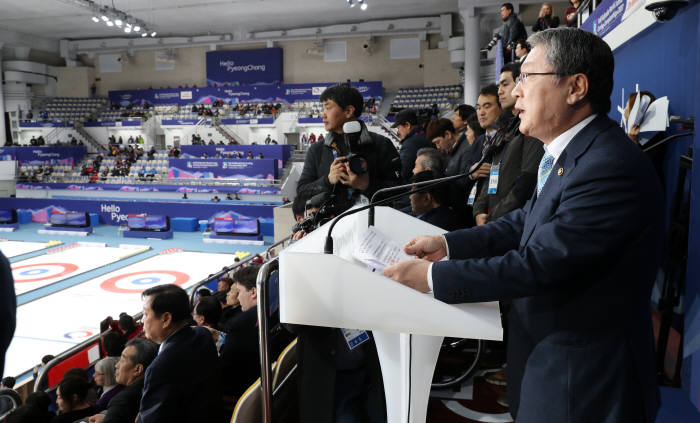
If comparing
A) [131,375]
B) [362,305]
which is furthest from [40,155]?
[362,305]

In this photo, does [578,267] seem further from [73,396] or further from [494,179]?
[73,396]

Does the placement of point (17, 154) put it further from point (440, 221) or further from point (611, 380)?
point (611, 380)

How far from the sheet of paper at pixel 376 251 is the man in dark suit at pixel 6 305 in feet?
4.64

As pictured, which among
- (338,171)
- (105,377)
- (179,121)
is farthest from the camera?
(179,121)

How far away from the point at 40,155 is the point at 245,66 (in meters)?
10.6

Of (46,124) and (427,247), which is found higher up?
(46,124)

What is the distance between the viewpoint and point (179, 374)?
2402 mm

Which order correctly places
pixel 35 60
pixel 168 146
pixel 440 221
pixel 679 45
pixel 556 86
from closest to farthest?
pixel 556 86 < pixel 679 45 < pixel 440 221 < pixel 168 146 < pixel 35 60

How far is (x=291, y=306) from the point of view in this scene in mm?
1089

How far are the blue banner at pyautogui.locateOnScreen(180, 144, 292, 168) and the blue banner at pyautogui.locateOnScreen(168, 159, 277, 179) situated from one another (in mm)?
589

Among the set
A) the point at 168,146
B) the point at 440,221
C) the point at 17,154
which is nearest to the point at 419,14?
the point at 168,146

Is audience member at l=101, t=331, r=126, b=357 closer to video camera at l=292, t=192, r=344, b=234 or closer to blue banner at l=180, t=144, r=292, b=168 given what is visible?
video camera at l=292, t=192, r=344, b=234

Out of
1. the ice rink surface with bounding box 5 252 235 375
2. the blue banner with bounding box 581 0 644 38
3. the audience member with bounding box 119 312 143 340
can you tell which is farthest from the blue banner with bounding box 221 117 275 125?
the blue banner with bounding box 581 0 644 38

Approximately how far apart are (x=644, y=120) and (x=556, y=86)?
1.60m
